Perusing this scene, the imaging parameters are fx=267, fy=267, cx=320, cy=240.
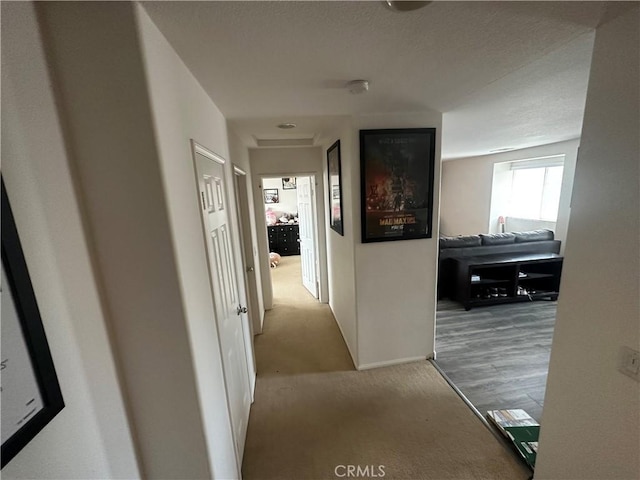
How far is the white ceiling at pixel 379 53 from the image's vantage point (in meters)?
0.90

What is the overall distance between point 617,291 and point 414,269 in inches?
57.2

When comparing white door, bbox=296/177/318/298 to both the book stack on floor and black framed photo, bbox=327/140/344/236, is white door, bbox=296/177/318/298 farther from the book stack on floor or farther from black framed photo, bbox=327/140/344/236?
the book stack on floor

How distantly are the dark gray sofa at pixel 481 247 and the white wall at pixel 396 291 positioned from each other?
1.57 metres

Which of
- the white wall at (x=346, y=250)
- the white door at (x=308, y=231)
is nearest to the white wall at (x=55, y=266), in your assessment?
the white wall at (x=346, y=250)

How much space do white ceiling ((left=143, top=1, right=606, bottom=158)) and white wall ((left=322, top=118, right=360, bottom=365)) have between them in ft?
1.28

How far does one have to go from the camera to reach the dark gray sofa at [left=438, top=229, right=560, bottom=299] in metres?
3.90

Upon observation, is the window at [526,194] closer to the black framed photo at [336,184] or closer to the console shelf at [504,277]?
the console shelf at [504,277]

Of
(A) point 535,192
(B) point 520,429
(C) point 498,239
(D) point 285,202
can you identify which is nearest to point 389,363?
(B) point 520,429

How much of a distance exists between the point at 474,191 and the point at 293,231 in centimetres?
445

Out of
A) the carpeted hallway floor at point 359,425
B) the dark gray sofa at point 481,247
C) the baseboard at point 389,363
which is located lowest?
the carpeted hallway floor at point 359,425

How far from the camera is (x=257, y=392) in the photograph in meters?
2.38

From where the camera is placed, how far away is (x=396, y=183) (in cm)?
225

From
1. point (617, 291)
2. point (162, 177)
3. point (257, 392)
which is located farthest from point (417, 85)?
point (257, 392)

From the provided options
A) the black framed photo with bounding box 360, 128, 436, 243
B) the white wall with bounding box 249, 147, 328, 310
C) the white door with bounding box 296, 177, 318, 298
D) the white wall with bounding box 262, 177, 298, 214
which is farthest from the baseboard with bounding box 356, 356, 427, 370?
the white wall with bounding box 262, 177, 298, 214
